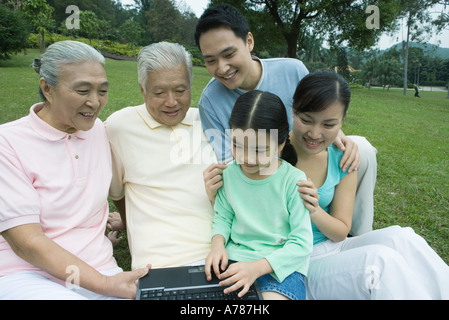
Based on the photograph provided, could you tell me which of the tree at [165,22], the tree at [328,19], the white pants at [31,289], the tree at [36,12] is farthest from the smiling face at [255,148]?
the tree at [165,22]

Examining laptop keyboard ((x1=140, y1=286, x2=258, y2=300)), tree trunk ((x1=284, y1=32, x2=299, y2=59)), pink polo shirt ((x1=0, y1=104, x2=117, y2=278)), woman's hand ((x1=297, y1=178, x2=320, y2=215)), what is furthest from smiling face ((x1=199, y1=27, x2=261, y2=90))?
tree trunk ((x1=284, y1=32, x2=299, y2=59))

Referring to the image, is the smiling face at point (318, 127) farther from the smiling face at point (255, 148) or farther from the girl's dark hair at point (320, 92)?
the smiling face at point (255, 148)

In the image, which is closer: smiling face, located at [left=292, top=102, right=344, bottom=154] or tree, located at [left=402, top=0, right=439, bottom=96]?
smiling face, located at [left=292, top=102, right=344, bottom=154]

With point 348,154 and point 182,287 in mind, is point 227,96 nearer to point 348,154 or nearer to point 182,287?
point 348,154

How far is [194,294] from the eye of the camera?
1.63 meters

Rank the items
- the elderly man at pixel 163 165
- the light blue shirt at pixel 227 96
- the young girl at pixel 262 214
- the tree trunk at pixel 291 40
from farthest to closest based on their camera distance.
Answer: the tree trunk at pixel 291 40, the light blue shirt at pixel 227 96, the elderly man at pixel 163 165, the young girl at pixel 262 214

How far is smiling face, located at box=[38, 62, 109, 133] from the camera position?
181 cm

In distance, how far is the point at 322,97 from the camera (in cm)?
182

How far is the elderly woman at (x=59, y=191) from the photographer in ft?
5.38

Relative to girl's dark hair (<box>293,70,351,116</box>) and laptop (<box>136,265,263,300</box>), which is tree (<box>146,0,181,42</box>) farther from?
laptop (<box>136,265,263,300</box>)

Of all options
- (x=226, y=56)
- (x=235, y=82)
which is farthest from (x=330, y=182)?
(x=226, y=56)

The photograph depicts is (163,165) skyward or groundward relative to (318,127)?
groundward

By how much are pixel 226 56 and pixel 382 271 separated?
5.54 feet
